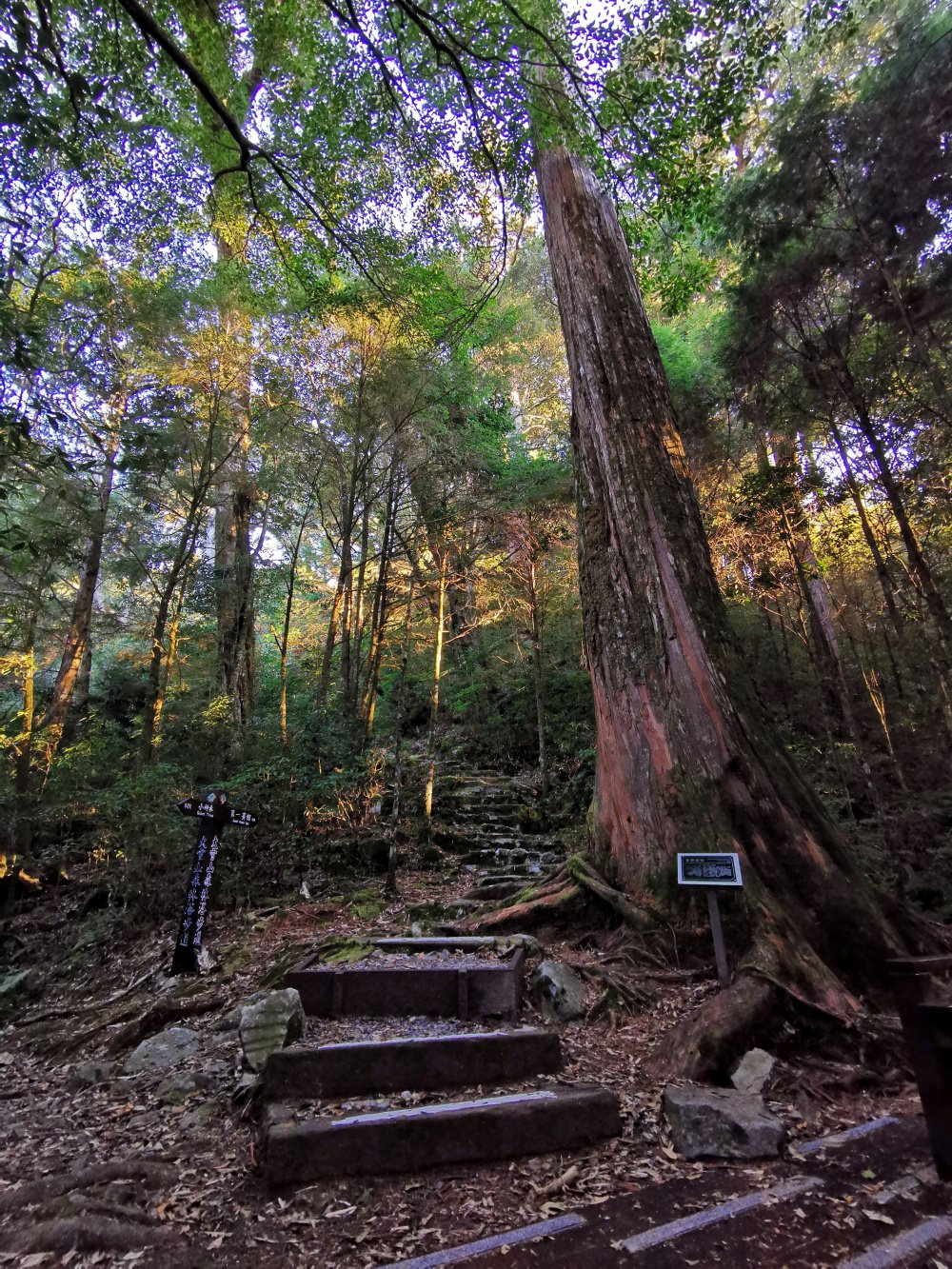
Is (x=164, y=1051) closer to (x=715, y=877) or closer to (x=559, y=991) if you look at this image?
(x=559, y=991)

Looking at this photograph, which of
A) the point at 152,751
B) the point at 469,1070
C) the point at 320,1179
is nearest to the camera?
the point at 320,1179

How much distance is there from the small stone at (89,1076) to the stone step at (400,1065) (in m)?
1.53

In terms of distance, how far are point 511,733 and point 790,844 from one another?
7.77 metres

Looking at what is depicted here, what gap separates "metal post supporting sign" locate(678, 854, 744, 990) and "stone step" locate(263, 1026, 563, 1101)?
115 cm

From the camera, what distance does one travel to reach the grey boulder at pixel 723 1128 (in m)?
2.45

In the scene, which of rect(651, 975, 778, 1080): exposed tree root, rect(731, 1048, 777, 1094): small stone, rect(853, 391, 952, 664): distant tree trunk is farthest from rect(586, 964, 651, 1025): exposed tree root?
rect(853, 391, 952, 664): distant tree trunk

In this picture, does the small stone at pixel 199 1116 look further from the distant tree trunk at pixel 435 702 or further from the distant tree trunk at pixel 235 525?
the distant tree trunk at pixel 235 525

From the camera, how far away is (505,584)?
1159cm

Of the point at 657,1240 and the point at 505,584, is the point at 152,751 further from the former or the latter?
the point at 657,1240

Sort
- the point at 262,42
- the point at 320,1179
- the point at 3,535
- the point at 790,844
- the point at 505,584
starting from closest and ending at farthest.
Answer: the point at 320,1179 < the point at 3,535 < the point at 790,844 < the point at 262,42 < the point at 505,584

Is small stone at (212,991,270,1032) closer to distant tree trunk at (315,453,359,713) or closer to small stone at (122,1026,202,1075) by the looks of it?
small stone at (122,1026,202,1075)

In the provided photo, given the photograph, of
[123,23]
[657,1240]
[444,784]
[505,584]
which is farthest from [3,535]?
[505,584]

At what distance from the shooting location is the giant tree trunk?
4.01 m

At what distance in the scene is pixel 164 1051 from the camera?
12.4 feet
